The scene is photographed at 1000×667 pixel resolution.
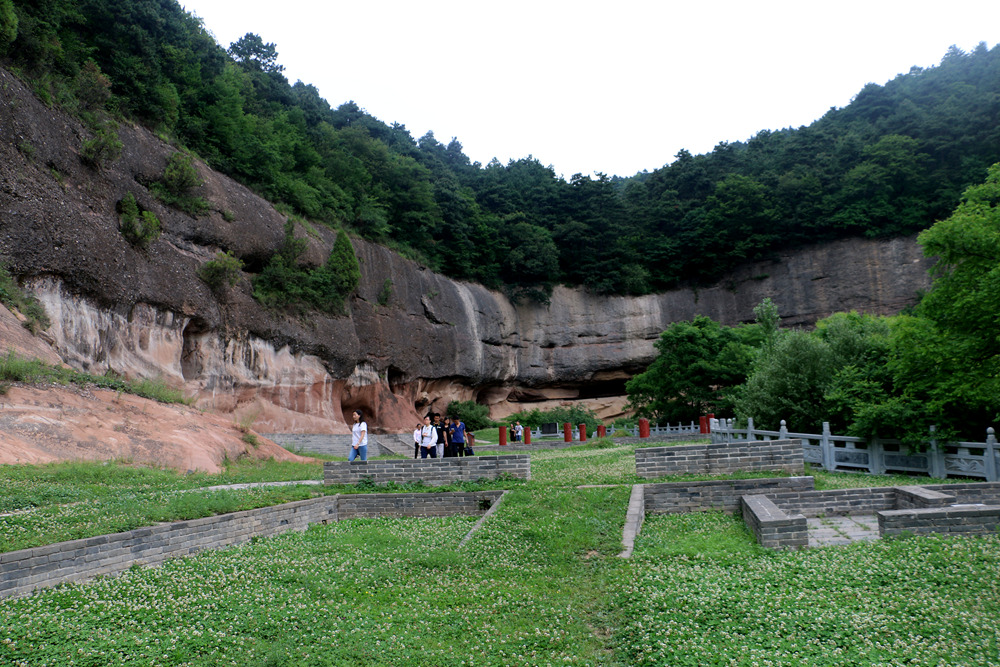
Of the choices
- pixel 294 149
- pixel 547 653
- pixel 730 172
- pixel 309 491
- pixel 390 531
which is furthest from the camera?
pixel 730 172

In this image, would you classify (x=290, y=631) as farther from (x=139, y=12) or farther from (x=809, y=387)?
(x=139, y=12)

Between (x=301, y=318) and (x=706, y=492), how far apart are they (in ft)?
78.8

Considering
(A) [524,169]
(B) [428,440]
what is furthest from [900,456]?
(A) [524,169]

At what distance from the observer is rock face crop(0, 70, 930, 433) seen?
63.8 feet

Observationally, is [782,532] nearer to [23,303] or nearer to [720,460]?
[720,460]

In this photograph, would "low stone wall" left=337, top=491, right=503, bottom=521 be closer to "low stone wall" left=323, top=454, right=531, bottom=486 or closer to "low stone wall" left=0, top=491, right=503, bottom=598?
"low stone wall" left=0, top=491, right=503, bottom=598

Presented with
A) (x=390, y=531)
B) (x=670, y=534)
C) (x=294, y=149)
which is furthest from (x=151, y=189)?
(x=670, y=534)

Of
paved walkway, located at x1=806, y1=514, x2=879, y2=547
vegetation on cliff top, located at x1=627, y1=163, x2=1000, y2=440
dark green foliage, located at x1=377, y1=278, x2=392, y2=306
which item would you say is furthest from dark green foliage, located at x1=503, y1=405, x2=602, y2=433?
paved walkway, located at x1=806, y1=514, x2=879, y2=547

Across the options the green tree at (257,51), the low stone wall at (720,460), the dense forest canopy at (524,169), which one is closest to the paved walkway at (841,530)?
the low stone wall at (720,460)

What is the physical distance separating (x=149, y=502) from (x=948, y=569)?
1000 cm

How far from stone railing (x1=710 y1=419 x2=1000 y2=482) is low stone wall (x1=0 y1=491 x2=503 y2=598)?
891 centimetres

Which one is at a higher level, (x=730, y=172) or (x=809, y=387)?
(x=730, y=172)

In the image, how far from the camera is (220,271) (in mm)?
25453

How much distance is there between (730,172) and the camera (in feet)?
186
